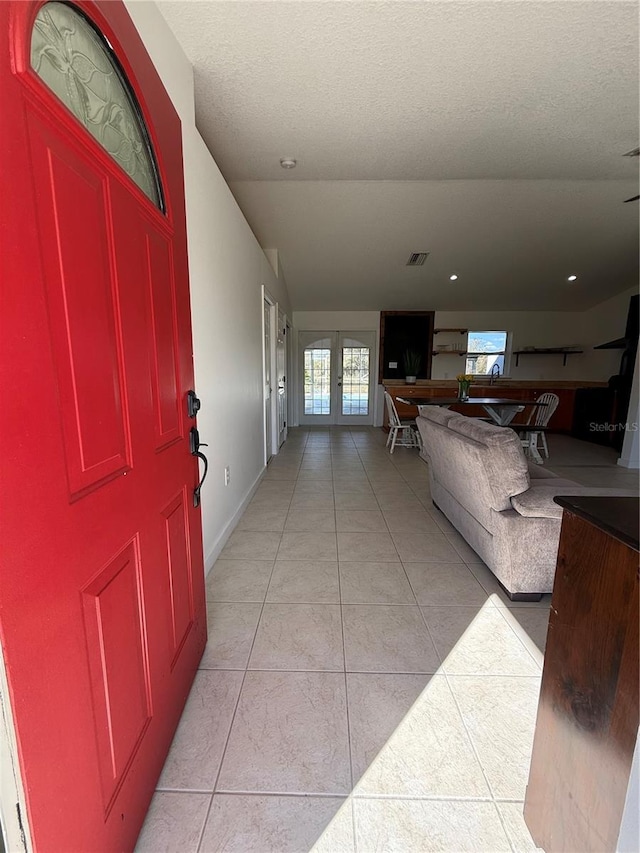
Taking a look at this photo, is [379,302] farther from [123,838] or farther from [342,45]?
[123,838]

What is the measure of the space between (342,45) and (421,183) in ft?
7.60

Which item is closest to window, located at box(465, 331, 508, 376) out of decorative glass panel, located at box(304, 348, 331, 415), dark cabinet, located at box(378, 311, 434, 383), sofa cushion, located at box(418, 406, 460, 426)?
dark cabinet, located at box(378, 311, 434, 383)

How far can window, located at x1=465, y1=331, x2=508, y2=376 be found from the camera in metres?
7.49

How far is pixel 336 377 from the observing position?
759cm

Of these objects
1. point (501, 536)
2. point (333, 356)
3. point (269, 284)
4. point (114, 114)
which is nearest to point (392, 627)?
point (501, 536)

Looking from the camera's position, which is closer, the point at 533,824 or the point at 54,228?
the point at 54,228

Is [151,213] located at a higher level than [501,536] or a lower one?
higher

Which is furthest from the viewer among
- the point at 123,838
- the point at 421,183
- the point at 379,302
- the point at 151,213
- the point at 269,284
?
the point at 379,302

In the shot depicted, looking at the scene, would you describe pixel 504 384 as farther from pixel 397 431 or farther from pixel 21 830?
pixel 21 830

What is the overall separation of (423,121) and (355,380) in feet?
17.7

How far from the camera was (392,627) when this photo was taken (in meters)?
1.65

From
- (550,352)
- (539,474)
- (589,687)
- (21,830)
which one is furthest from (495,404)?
(21,830)

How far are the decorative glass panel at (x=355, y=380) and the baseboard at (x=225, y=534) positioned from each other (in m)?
4.62

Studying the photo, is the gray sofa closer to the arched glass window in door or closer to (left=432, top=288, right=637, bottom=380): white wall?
the arched glass window in door
